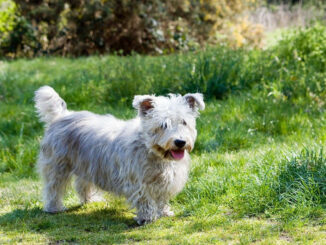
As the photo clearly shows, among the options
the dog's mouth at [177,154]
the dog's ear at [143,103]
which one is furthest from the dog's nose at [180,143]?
the dog's ear at [143,103]

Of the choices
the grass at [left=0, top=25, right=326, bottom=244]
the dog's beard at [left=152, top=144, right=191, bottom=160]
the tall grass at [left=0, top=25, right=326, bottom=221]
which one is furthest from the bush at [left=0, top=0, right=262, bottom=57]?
the dog's beard at [left=152, top=144, right=191, bottom=160]

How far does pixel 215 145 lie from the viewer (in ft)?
24.9

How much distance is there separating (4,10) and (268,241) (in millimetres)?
12231

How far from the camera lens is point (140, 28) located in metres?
14.6

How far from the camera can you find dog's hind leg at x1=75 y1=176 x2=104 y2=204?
20.4 feet

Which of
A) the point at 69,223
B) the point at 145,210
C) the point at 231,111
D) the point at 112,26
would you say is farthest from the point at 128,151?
the point at 112,26

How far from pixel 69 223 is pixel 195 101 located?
1.90 metres

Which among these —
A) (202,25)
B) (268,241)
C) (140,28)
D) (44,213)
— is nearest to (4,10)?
(140,28)

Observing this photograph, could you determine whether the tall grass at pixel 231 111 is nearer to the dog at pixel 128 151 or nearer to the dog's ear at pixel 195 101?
the dog at pixel 128 151

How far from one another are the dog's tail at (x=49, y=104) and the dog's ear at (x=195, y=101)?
1645 millimetres

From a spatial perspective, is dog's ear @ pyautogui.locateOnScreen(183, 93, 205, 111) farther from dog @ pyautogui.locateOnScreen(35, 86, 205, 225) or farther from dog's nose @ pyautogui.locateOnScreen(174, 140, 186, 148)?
dog's nose @ pyautogui.locateOnScreen(174, 140, 186, 148)

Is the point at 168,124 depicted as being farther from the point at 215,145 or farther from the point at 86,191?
the point at 215,145

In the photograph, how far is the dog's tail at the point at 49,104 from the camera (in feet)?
19.8

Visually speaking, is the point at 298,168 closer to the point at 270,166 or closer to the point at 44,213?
the point at 270,166
